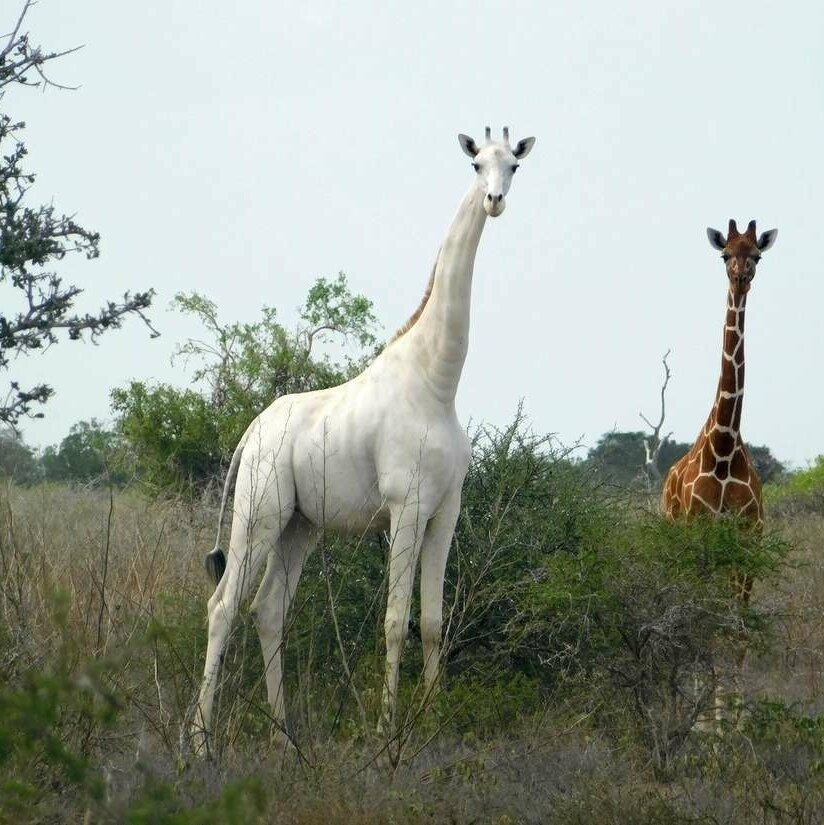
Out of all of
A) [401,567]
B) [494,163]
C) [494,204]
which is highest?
[494,163]

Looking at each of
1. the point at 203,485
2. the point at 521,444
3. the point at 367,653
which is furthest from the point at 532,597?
the point at 203,485

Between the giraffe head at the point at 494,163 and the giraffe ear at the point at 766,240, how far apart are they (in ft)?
7.07

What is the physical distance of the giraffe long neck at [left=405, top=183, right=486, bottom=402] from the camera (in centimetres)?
697

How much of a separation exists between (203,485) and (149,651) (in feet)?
28.8

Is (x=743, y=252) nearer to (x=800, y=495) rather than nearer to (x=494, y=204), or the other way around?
(x=494, y=204)

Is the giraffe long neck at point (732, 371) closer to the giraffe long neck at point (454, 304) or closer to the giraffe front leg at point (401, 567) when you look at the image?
the giraffe long neck at point (454, 304)

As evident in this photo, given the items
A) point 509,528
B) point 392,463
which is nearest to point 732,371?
point 509,528

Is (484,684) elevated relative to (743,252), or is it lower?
lower

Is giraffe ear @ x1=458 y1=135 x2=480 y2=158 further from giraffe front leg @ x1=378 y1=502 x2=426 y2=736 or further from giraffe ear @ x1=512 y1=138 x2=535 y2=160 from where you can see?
giraffe front leg @ x1=378 y1=502 x2=426 y2=736

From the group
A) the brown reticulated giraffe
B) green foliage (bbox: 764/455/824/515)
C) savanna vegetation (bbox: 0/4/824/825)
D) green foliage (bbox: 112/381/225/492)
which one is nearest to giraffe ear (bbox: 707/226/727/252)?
the brown reticulated giraffe

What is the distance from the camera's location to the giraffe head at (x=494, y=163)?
6.68 metres

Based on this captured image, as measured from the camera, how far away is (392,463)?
22.4 feet

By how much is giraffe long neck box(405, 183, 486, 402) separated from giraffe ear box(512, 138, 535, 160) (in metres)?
0.35

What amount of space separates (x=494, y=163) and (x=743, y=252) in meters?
2.38
